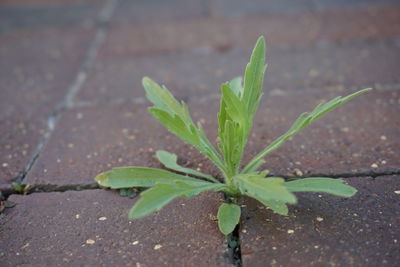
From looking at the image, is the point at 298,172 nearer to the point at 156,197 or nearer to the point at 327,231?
the point at 327,231

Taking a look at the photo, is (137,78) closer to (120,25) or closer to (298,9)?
(120,25)

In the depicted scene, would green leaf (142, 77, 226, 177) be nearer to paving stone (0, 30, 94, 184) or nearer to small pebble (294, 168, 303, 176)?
small pebble (294, 168, 303, 176)

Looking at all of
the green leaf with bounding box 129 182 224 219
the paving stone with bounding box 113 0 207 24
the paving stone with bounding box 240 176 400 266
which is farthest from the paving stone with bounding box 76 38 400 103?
the green leaf with bounding box 129 182 224 219

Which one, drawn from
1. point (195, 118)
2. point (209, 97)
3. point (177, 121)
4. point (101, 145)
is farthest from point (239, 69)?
point (177, 121)

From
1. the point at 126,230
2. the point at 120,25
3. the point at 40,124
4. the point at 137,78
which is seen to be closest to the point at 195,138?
the point at 126,230

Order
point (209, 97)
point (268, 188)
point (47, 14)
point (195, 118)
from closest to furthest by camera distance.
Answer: point (268, 188) < point (195, 118) < point (209, 97) < point (47, 14)
